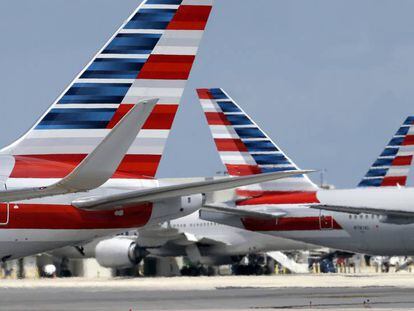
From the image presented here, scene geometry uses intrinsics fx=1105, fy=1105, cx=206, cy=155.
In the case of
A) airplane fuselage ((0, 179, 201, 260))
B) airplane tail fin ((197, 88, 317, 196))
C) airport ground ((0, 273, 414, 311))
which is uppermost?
airplane tail fin ((197, 88, 317, 196))

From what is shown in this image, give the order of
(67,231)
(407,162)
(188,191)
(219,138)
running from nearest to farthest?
(188,191), (67,231), (219,138), (407,162)

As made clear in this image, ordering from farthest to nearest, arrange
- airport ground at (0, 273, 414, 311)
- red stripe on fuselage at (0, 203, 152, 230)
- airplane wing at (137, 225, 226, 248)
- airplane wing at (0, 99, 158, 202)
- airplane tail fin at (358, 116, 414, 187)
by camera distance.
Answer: airplane wing at (137, 225, 226, 248) < airplane tail fin at (358, 116, 414, 187) < airport ground at (0, 273, 414, 311) < red stripe on fuselage at (0, 203, 152, 230) < airplane wing at (0, 99, 158, 202)

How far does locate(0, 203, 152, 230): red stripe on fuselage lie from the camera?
20328mm

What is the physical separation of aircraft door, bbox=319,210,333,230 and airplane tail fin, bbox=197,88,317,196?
309 centimetres

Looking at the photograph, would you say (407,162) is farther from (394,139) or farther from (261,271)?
(261,271)

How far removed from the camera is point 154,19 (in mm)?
22969

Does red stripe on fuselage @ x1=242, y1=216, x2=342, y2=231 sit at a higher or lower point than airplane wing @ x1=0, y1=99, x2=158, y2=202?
higher

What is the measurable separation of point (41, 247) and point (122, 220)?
1603mm

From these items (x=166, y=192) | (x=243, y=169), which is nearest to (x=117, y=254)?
(x=243, y=169)

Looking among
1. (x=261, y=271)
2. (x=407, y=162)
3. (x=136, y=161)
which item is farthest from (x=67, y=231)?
(x=261, y=271)

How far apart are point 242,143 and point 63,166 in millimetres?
27761

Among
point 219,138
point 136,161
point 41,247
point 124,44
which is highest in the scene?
point 219,138

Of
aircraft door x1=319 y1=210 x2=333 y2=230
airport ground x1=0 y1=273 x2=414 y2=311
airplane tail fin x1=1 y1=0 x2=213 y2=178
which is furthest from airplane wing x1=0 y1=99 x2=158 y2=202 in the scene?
aircraft door x1=319 y1=210 x2=333 y2=230

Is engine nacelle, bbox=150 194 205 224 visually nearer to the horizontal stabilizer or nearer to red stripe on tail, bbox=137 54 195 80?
red stripe on tail, bbox=137 54 195 80
